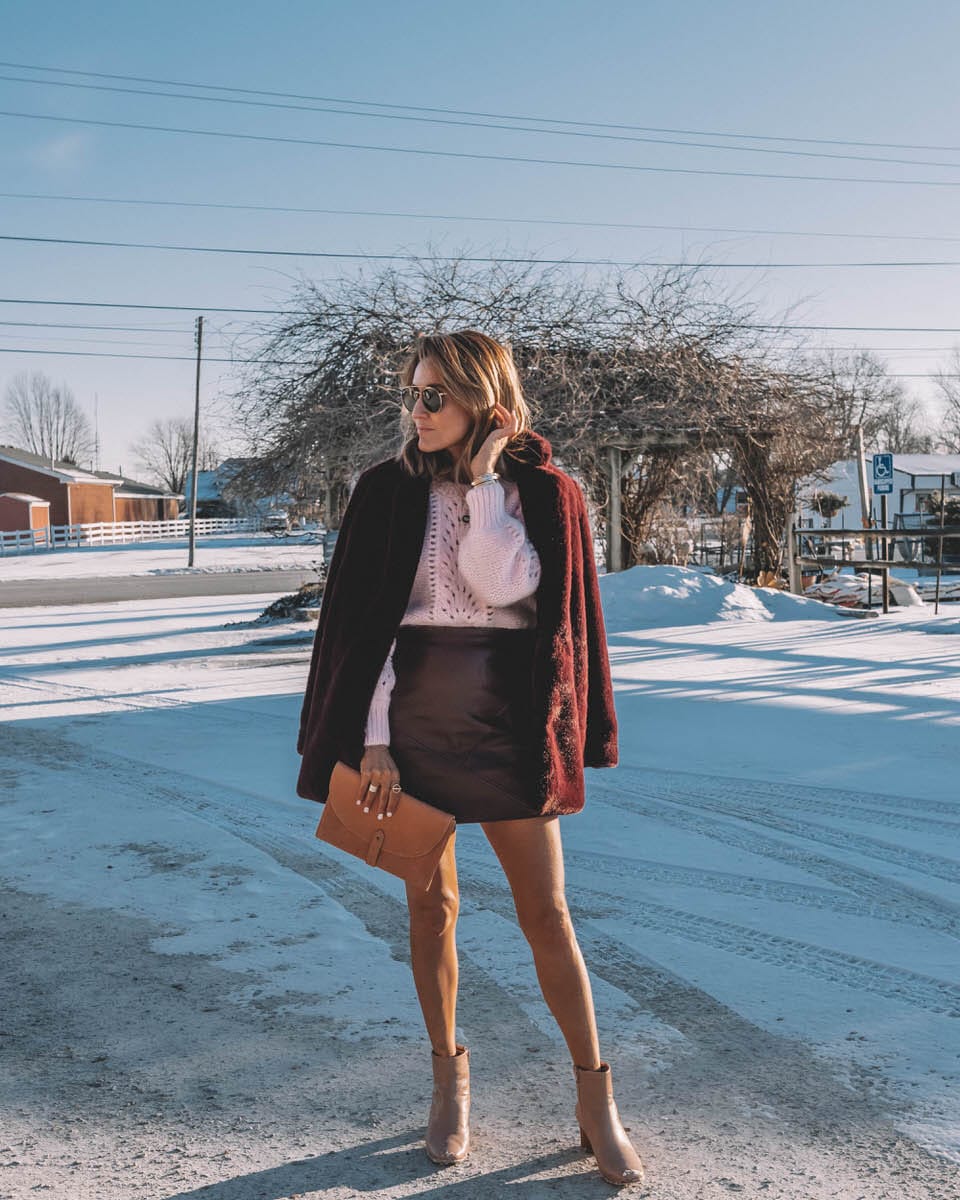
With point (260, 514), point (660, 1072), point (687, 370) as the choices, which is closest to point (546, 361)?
point (687, 370)

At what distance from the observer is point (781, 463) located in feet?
55.5

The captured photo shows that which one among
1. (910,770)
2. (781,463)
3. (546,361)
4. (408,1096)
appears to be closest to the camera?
(408,1096)

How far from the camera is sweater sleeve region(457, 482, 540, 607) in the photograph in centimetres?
248

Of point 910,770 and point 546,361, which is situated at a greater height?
point 546,361

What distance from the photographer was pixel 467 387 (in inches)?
102

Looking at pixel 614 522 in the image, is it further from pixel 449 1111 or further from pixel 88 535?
pixel 88 535

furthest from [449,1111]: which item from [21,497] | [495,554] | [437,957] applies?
[21,497]

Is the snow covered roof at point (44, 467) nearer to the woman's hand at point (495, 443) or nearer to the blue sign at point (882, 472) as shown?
the blue sign at point (882, 472)

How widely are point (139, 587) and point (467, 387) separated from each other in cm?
2408

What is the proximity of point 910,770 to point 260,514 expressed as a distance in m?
12.9

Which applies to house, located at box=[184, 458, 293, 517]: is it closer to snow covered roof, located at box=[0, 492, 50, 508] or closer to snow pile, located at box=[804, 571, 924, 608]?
snow pile, located at box=[804, 571, 924, 608]

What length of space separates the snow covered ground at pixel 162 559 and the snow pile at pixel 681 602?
60.1 feet

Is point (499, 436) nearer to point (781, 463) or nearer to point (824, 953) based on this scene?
point (824, 953)

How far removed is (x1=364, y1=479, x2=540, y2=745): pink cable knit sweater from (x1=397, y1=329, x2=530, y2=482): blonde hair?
5cm
